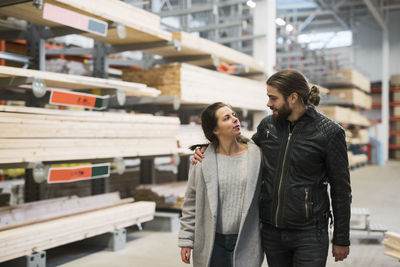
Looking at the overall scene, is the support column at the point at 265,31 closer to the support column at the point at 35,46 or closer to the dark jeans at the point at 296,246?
the support column at the point at 35,46

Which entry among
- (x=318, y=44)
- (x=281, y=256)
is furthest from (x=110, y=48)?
(x=318, y=44)

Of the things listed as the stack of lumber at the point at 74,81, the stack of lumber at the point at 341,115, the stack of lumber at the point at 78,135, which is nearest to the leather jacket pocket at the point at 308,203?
the stack of lumber at the point at 78,135

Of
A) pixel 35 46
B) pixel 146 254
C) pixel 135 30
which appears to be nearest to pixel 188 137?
pixel 135 30

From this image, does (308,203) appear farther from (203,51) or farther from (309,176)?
(203,51)

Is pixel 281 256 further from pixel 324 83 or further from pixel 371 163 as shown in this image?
pixel 371 163

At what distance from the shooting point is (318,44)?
76.7ft

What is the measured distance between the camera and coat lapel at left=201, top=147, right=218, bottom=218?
2346mm

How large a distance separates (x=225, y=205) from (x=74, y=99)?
2467mm

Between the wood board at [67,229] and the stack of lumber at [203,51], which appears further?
the stack of lumber at [203,51]

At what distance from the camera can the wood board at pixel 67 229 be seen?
12.3 ft

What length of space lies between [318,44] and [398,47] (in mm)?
3843

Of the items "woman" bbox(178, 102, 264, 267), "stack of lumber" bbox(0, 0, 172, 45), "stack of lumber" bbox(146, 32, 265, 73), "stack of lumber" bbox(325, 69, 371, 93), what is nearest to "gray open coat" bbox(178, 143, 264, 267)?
"woman" bbox(178, 102, 264, 267)

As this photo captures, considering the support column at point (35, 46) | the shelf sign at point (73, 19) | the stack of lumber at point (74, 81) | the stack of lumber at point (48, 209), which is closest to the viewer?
the stack of lumber at point (74, 81)

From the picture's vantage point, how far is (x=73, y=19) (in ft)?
14.1
